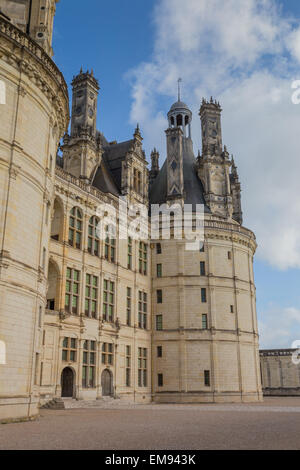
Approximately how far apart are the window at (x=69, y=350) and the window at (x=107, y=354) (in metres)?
3.56

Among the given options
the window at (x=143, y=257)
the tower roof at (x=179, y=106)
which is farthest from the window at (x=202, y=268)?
the tower roof at (x=179, y=106)

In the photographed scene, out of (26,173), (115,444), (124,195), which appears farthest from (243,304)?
(115,444)

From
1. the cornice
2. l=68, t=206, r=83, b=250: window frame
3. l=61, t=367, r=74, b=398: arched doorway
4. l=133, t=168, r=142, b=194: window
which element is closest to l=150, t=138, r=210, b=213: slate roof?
l=133, t=168, r=142, b=194: window

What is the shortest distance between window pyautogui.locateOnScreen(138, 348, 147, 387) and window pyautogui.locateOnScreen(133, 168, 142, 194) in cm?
1480

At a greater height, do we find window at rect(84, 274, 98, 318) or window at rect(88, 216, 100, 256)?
window at rect(88, 216, 100, 256)

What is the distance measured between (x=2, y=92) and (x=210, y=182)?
105ft

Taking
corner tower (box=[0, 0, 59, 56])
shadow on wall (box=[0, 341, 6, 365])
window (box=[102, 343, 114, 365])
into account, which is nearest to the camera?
shadow on wall (box=[0, 341, 6, 365])

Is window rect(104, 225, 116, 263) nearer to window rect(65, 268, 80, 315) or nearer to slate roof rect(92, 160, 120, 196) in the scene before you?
slate roof rect(92, 160, 120, 196)

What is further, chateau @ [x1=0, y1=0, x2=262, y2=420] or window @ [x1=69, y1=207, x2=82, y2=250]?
window @ [x1=69, y1=207, x2=82, y2=250]

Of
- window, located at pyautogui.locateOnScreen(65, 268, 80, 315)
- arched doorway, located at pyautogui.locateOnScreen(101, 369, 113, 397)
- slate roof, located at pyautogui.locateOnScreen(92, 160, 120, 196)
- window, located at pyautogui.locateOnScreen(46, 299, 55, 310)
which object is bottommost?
arched doorway, located at pyautogui.locateOnScreen(101, 369, 113, 397)

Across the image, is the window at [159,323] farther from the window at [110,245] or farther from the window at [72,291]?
the window at [72,291]

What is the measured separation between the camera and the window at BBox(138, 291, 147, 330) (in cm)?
4208

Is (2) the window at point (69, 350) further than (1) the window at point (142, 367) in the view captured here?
No

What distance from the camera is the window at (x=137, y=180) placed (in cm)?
4453
